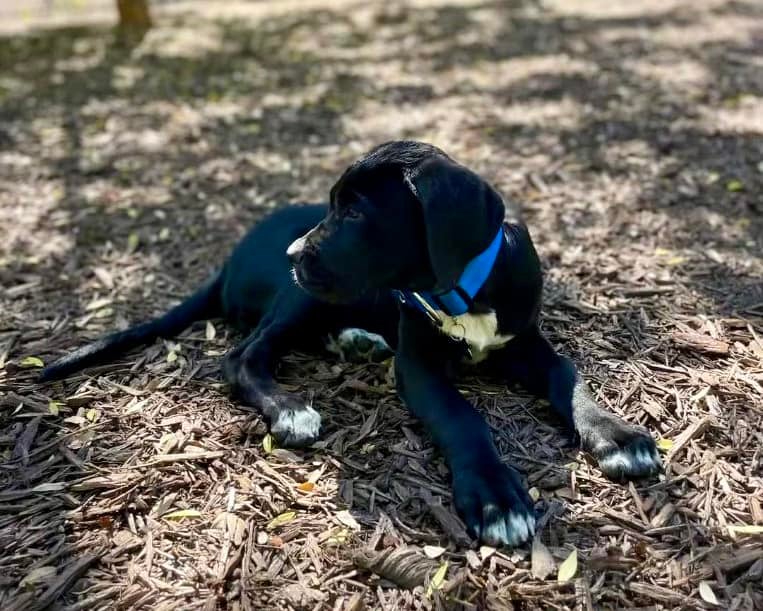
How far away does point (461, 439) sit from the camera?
3014 millimetres

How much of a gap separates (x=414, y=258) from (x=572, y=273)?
1.88 meters

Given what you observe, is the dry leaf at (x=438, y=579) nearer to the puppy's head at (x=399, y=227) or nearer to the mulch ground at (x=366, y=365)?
the mulch ground at (x=366, y=365)

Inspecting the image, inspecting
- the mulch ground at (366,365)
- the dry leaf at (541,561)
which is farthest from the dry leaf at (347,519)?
the dry leaf at (541,561)

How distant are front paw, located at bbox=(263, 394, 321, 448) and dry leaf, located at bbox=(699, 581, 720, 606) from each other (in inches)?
61.3

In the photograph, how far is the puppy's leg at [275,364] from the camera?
331 centimetres

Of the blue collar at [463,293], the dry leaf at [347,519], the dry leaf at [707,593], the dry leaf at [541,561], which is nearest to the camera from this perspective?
the dry leaf at [707,593]

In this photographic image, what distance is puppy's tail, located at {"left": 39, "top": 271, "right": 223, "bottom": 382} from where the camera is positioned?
3.77m

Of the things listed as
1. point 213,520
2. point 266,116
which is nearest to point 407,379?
point 213,520

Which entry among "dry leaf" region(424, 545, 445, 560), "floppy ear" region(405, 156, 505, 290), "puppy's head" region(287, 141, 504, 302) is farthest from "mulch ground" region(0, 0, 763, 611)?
"floppy ear" region(405, 156, 505, 290)

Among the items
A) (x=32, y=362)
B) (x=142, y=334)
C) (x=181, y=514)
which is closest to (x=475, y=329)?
(x=181, y=514)

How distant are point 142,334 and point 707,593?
284 cm

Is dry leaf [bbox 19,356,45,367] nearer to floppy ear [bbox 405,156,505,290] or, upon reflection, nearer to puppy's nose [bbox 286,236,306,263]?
puppy's nose [bbox 286,236,306,263]

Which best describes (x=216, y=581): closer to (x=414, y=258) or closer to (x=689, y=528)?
(x=414, y=258)

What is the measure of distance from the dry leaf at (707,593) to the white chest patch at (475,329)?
→ 1.24 metres
